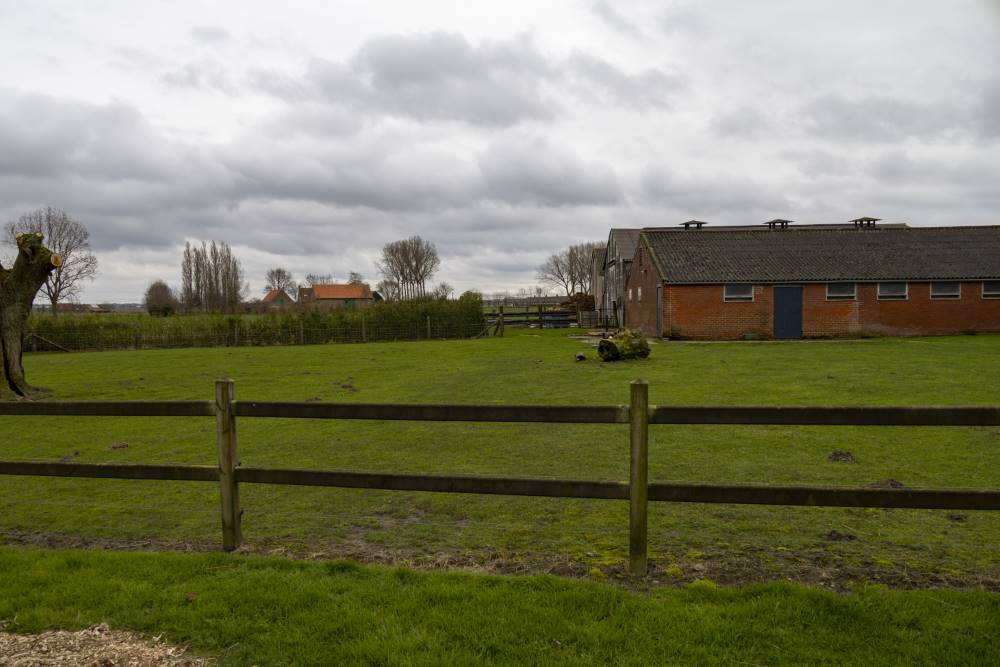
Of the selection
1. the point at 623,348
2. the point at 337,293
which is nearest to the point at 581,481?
the point at 623,348

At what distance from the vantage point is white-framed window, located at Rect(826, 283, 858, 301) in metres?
33.2

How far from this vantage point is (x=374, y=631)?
151 inches

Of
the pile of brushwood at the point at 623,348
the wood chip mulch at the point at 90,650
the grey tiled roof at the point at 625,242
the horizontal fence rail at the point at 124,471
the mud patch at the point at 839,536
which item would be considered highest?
the grey tiled roof at the point at 625,242

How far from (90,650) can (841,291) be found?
35.9 metres

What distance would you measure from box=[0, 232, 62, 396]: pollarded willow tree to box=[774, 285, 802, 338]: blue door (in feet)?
101

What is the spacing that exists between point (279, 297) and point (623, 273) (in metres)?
70.7

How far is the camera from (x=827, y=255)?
1364 inches

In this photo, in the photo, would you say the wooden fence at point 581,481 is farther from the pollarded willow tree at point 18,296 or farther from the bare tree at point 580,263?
the bare tree at point 580,263

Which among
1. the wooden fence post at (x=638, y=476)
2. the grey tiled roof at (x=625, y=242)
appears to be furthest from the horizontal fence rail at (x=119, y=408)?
the grey tiled roof at (x=625, y=242)

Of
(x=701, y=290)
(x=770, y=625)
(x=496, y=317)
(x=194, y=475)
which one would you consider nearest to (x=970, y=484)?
(x=770, y=625)

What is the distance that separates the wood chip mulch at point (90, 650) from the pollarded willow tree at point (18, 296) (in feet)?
47.7

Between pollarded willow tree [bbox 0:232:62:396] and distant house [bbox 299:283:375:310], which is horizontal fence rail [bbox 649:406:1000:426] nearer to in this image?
pollarded willow tree [bbox 0:232:62:396]

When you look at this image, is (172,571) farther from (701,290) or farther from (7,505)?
(701,290)

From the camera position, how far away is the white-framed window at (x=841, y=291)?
33.2 metres
